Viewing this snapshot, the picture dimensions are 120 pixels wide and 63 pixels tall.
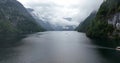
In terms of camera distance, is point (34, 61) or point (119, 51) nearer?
point (34, 61)

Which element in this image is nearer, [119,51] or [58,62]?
[58,62]

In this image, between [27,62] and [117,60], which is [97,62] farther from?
[27,62]

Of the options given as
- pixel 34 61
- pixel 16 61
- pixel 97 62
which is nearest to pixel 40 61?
pixel 34 61

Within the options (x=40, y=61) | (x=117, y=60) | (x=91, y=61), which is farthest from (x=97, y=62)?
(x=40, y=61)

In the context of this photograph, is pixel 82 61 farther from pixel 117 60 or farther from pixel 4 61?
pixel 4 61

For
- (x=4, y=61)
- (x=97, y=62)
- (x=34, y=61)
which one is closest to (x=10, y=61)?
(x=4, y=61)

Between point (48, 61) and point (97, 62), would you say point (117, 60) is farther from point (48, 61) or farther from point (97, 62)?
point (48, 61)
